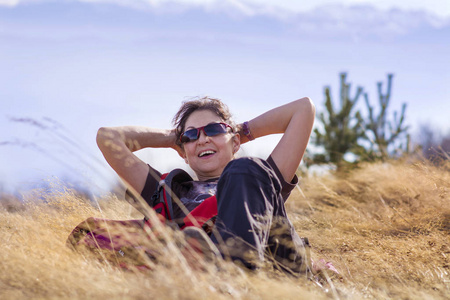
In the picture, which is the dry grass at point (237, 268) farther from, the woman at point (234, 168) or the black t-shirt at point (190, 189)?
the black t-shirt at point (190, 189)

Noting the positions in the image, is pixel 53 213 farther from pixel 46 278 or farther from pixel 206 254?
pixel 206 254

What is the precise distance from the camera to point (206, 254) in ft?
5.69

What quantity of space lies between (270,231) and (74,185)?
75.9 inches

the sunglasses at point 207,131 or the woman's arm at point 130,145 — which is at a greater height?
the sunglasses at point 207,131

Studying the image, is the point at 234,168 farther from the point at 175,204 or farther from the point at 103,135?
the point at 103,135

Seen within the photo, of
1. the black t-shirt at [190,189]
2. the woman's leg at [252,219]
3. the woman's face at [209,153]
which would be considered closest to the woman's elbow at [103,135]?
the black t-shirt at [190,189]

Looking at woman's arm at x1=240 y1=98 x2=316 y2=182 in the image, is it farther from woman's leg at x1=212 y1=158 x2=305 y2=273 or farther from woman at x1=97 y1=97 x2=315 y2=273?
woman's leg at x1=212 y1=158 x2=305 y2=273

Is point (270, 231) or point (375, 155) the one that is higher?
point (270, 231)

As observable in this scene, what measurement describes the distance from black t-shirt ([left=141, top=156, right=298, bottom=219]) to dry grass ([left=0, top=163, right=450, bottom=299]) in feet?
1.52

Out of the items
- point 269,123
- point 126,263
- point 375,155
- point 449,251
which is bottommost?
point 375,155

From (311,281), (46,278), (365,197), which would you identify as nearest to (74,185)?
(46,278)

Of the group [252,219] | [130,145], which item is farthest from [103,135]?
[252,219]

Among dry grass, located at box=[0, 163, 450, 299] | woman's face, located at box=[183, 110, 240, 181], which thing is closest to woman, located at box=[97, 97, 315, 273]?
woman's face, located at box=[183, 110, 240, 181]

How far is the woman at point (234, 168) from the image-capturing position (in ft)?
5.98
